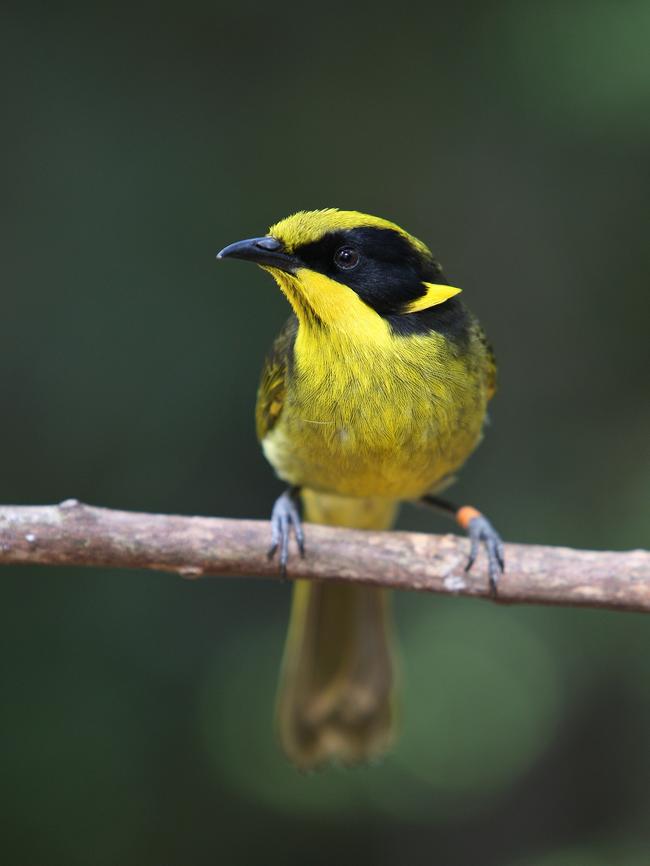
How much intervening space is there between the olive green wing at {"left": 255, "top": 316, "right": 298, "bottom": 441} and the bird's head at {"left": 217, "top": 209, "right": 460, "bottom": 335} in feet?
1.01

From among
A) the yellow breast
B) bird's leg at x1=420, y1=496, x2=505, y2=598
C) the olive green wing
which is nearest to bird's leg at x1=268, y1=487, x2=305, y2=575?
the yellow breast

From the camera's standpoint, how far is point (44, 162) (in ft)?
14.1

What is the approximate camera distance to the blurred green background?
161 inches

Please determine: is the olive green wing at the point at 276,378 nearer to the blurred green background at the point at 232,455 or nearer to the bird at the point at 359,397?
the bird at the point at 359,397

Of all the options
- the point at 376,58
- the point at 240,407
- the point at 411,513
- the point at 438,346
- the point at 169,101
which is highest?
the point at 376,58

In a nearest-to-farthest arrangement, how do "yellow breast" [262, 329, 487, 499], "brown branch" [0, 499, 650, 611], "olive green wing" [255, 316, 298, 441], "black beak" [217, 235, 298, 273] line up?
"black beak" [217, 235, 298, 273] → "brown branch" [0, 499, 650, 611] → "yellow breast" [262, 329, 487, 499] → "olive green wing" [255, 316, 298, 441]

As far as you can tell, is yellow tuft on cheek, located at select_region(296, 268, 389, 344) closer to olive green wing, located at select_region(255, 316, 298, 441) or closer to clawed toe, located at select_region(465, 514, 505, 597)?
olive green wing, located at select_region(255, 316, 298, 441)

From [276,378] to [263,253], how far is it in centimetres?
67

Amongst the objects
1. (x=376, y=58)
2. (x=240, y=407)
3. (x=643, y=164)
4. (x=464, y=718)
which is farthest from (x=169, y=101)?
(x=464, y=718)

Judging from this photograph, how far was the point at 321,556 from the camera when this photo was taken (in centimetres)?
305

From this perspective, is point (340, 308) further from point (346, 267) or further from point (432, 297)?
point (432, 297)

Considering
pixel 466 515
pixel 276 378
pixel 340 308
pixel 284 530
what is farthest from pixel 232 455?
pixel 340 308

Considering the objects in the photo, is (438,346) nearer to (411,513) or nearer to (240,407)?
(240,407)

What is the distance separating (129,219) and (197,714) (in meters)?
1.98
